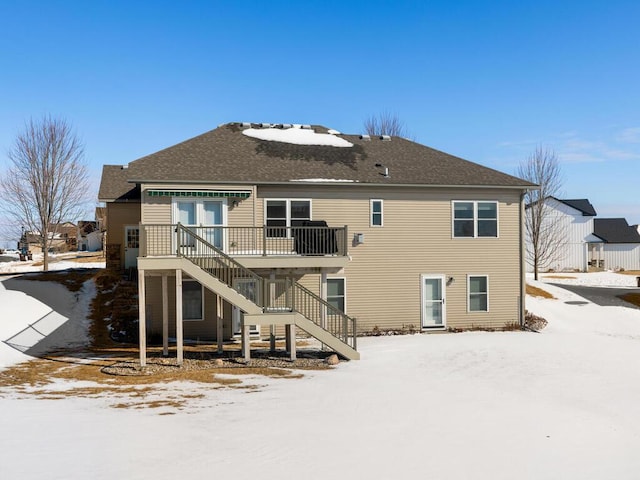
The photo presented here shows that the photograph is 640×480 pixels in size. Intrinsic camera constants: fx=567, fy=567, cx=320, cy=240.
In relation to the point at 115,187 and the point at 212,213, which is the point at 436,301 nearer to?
the point at 212,213

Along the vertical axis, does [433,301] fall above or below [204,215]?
below

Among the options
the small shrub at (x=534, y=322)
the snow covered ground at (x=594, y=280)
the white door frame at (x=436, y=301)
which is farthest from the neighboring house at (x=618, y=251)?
the white door frame at (x=436, y=301)

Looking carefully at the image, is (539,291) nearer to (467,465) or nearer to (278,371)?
(278,371)

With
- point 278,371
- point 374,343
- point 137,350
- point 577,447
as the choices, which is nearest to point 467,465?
point 577,447

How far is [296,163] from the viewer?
75.3 feet

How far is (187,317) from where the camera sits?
831 inches

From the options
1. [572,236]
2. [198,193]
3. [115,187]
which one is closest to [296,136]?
[198,193]

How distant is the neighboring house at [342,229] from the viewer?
20203 millimetres

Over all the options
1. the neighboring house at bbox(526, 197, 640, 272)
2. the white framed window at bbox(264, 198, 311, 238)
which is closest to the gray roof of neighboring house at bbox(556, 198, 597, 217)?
the neighboring house at bbox(526, 197, 640, 272)

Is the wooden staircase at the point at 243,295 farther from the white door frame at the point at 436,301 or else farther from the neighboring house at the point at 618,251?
the neighboring house at the point at 618,251

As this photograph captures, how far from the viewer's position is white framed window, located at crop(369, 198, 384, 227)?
22.5 m

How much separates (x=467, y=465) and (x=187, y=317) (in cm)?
1448

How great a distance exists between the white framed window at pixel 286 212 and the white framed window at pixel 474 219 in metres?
6.18

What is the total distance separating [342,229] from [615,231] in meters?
49.0
